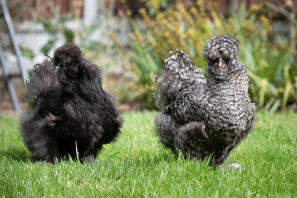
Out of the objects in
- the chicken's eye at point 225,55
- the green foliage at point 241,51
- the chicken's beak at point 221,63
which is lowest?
the green foliage at point 241,51

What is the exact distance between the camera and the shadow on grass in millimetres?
4624

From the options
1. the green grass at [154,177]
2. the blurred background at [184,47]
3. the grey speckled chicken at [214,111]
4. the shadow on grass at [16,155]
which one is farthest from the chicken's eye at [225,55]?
the blurred background at [184,47]

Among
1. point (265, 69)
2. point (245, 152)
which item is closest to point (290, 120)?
point (265, 69)

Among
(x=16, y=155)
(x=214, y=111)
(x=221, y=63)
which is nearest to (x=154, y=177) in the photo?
(x=214, y=111)

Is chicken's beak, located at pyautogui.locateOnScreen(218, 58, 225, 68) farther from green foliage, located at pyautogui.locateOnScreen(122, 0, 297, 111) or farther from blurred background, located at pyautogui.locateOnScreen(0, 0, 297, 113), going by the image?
green foliage, located at pyautogui.locateOnScreen(122, 0, 297, 111)

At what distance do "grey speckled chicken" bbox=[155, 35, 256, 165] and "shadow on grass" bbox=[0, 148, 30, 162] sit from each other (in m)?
1.59

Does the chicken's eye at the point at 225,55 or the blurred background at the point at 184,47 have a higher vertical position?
the chicken's eye at the point at 225,55

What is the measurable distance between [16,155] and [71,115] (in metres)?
1.13

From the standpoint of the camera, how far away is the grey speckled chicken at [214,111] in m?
3.76

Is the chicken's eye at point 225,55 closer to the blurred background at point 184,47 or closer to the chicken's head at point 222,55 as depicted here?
the chicken's head at point 222,55

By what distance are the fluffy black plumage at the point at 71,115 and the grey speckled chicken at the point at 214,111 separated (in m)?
0.62

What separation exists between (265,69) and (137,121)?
3.01 metres

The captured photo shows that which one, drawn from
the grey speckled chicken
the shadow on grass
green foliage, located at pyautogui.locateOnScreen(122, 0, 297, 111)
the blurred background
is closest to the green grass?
the shadow on grass

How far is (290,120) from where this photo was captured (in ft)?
22.7
